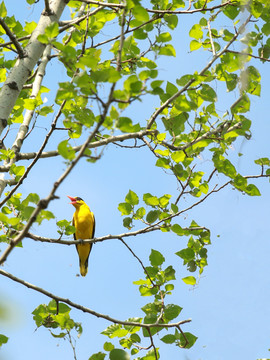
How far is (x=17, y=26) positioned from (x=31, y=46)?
93cm

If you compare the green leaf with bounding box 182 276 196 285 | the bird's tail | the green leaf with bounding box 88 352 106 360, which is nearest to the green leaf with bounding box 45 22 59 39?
the green leaf with bounding box 182 276 196 285

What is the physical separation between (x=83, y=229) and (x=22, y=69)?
A: 14.7 ft

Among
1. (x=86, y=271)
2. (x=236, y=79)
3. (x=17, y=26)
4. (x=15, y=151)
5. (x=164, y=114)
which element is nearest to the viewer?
(x=236, y=79)

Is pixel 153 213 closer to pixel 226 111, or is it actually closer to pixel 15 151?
pixel 226 111

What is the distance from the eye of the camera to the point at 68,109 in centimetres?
436

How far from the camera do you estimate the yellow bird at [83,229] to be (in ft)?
25.9

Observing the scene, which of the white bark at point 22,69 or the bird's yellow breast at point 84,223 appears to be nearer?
the white bark at point 22,69

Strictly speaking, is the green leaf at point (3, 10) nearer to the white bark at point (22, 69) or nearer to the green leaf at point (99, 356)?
the white bark at point (22, 69)

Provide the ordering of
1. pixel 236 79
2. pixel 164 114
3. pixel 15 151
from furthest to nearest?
pixel 15 151 → pixel 164 114 → pixel 236 79

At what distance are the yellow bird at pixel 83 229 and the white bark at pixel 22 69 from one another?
4.36 m

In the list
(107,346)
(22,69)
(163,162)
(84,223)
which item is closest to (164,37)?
(163,162)

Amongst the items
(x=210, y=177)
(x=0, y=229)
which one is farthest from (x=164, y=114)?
(x=0, y=229)

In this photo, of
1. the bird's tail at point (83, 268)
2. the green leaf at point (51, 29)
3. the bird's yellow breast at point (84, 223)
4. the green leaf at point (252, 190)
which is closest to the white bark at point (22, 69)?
the green leaf at point (51, 29)

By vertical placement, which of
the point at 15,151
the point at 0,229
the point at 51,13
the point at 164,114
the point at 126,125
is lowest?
the point at 126,125
